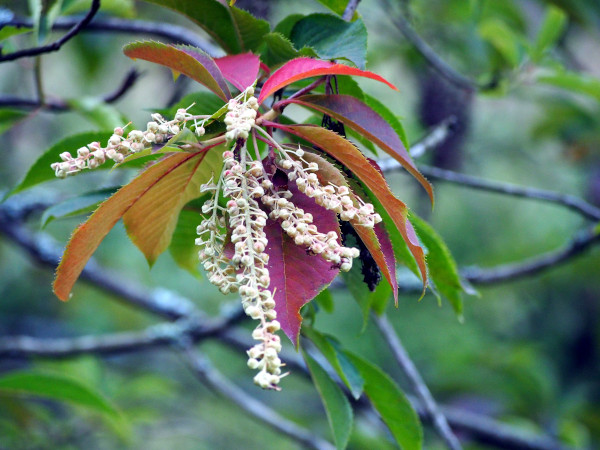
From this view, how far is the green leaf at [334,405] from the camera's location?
85cm

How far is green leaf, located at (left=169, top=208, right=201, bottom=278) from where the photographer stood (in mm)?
996

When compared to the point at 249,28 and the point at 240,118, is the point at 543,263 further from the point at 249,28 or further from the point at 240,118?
the point at 240,118

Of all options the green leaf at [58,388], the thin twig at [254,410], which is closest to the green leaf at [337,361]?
the green leaf at [58,388]

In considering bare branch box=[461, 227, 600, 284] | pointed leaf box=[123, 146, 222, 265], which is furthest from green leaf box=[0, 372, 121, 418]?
bare branch box=[461, 227, 600, 284]

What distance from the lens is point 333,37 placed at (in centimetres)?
79

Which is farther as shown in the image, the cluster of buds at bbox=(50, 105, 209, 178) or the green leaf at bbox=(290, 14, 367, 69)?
the green leaf at bbox=(290, 14, 367, 69)

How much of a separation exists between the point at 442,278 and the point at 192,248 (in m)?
0.48

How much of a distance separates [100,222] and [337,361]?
419 mm

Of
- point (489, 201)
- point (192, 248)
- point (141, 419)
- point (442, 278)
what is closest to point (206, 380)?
point (141, 419)

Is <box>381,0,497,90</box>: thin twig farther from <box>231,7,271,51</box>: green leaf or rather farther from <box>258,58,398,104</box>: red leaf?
<box>258,58,398,104</box>: red leaf

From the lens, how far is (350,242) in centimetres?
84

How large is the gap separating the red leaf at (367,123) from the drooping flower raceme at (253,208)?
0.25 ft

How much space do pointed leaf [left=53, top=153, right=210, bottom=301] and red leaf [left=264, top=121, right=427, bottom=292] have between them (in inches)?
6.0

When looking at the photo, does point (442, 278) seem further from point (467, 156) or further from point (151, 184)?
point (467, 156)
